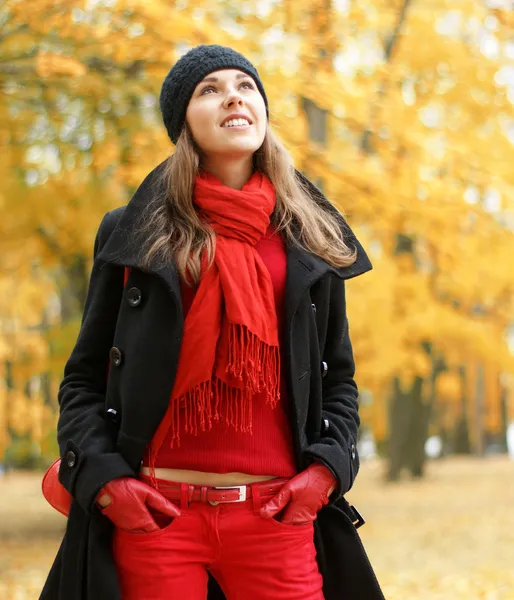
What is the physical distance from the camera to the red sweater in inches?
83.3

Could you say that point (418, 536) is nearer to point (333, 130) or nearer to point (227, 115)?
point (333, 130)

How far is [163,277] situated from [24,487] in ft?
47.1

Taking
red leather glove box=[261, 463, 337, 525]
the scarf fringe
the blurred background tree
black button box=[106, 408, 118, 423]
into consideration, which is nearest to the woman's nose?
the scarf fringe

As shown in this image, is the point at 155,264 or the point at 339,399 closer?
the point at 155,264

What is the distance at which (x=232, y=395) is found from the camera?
214 cm

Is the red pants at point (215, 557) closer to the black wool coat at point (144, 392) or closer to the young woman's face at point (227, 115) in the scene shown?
the black wool coat at point (144, 392)

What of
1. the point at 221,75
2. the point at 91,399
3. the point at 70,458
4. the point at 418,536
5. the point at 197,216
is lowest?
the point at 418,536

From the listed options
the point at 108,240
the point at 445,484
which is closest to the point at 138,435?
the point at 108,240

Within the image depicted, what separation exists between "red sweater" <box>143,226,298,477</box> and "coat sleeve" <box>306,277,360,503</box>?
73 millimetres

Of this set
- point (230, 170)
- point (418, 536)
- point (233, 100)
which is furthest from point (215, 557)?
point (418, 536)

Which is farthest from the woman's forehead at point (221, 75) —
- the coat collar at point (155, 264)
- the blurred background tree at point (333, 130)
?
the blurred background tree at point (333, 130)

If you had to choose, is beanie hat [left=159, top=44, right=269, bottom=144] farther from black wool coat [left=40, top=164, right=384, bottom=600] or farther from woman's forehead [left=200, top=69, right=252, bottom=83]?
black wool coat [left=40, top=164, right=384, bottom=600]

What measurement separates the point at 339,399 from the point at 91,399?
0.61 m

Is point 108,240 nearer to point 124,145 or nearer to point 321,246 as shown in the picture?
point 321,246
